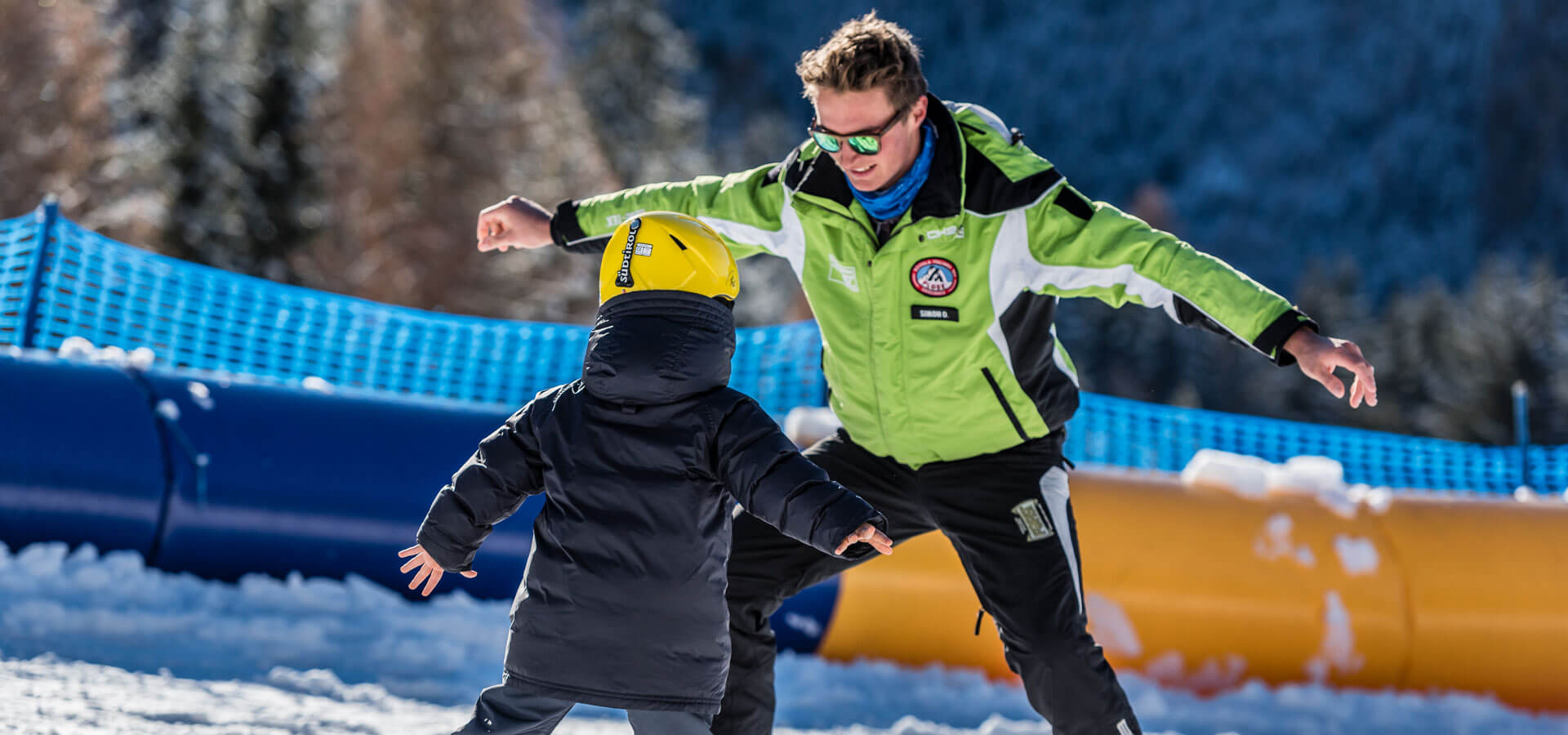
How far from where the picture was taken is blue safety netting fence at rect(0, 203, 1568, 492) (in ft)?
19.9

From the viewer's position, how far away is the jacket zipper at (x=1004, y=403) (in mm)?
3260

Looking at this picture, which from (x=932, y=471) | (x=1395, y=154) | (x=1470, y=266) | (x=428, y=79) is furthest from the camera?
(x=1395, y=154)

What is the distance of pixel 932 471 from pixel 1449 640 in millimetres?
3053

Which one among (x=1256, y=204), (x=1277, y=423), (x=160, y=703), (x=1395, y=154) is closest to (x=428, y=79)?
(x=1277, y=423)

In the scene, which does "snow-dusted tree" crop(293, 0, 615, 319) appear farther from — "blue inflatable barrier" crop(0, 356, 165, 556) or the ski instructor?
the ski instructor

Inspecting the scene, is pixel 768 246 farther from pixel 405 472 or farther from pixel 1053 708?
pixel 405 472

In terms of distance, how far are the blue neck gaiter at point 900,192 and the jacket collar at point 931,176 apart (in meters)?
0.02

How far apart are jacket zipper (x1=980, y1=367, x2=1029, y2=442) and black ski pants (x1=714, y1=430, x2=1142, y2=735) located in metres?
0.06

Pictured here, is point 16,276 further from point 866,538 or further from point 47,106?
point 47,106

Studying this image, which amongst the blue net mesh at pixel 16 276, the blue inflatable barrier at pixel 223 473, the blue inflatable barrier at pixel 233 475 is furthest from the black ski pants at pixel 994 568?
the blue net mesh at pixel 16 276

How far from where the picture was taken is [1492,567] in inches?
205

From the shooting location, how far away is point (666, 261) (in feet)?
8.87

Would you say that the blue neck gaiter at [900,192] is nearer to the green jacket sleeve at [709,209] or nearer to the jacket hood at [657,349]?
the green jacket sleeve at [709,209]

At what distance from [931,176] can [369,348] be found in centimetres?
630
